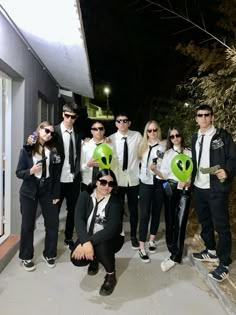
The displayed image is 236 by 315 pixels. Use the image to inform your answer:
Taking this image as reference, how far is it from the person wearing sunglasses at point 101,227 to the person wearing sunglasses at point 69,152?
63 centimetres

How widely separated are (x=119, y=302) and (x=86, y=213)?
3.01 ft

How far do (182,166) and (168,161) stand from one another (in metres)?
0.38

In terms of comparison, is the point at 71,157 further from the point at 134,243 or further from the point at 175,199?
the point at 134,243

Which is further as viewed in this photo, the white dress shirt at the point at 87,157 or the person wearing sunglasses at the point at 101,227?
the white dress shirt at the point at 87,157

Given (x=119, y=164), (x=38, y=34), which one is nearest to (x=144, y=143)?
(x=119, y=164)

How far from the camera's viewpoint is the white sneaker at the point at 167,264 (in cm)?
385

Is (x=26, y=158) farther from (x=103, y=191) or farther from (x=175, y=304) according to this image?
(x=175, y=304)

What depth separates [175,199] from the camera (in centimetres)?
400

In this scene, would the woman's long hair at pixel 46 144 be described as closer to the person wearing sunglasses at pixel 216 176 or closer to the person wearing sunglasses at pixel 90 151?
the person wearing sunglasses at pixel 90 151

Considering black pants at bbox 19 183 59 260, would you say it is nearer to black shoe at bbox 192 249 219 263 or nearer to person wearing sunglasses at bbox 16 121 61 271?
person wearing sunglasses at bbox 16 121 61 271

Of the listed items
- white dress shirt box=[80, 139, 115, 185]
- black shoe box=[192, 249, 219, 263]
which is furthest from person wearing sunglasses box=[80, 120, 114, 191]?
black shoe box=[192, 249, 219, 263]

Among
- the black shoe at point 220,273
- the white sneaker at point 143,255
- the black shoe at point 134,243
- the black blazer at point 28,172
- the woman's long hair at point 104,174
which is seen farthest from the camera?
the black shoe at point 134,243

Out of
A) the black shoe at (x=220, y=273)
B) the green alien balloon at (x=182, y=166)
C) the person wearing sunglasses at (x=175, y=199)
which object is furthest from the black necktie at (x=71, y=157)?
the black shoe at (x=220, y=273)

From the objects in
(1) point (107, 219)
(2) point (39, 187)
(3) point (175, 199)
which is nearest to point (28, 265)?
(2) point (39, 187)
